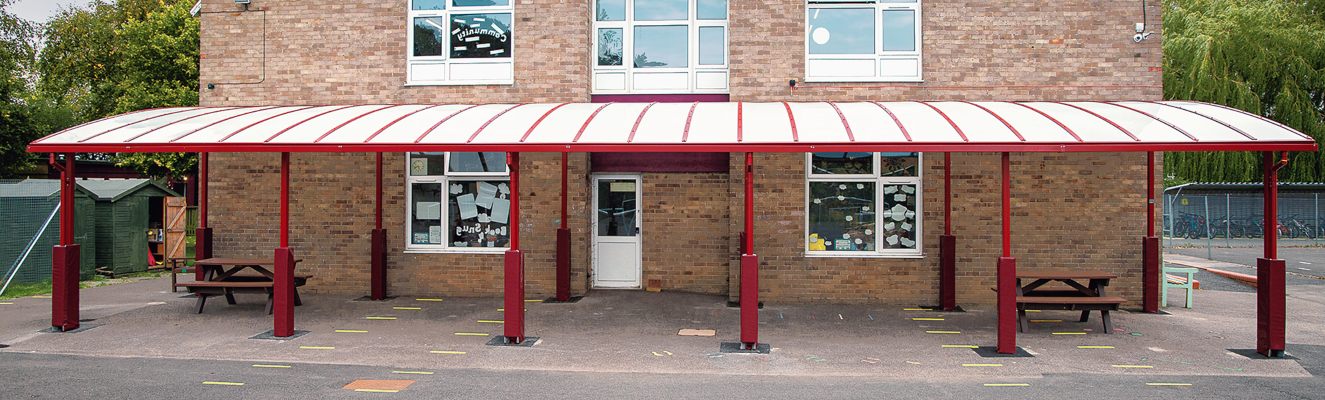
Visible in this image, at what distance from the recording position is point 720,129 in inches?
320

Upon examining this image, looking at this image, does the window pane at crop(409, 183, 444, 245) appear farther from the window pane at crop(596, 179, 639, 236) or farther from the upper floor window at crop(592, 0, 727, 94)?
the upper floor window at crop(592, 0, 727, 94)

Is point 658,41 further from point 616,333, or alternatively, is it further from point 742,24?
point 616,333

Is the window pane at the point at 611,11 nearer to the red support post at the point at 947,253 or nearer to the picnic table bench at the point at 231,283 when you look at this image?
the red support post at the point at 947,253

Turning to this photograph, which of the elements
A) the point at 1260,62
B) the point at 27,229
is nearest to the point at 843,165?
the point at 27,229

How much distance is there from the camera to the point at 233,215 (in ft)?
38.5

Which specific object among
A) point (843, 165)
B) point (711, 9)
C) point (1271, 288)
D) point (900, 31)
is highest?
point (711, 9)

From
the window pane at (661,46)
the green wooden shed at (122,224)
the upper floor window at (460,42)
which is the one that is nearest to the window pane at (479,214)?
the upper floor window at (460,42)

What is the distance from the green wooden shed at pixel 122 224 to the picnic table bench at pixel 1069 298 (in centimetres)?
1490

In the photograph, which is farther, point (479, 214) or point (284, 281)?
point (479, 214)

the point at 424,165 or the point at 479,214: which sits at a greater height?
the point at 424,165

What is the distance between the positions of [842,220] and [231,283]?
25.2ft

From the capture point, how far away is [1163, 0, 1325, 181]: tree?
2347cm

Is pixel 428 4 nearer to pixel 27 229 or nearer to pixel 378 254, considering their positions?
pixel 378 254

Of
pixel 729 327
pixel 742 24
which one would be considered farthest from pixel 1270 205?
pixel 742 24
